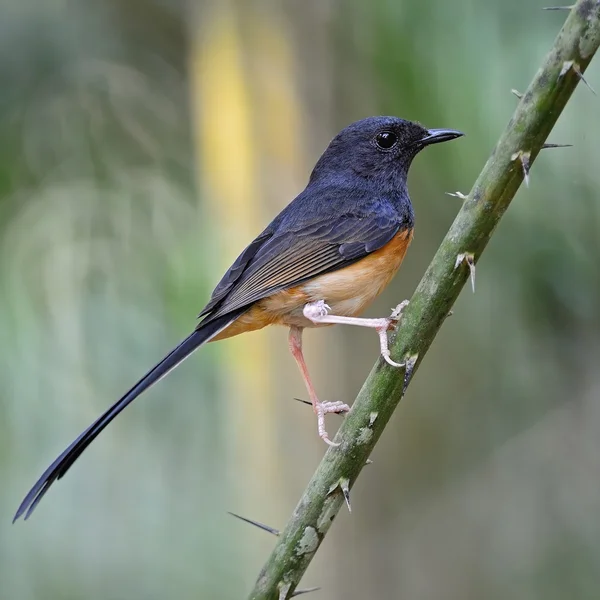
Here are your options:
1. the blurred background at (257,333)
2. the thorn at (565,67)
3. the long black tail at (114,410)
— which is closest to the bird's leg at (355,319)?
the long black tail at (114,410)

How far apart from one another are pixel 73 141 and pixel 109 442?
2233mm

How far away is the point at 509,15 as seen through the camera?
473 centimetres

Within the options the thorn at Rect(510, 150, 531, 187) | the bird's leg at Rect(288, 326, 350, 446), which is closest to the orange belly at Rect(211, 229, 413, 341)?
the bird's leg at Rect(288, 326, 350, 446)

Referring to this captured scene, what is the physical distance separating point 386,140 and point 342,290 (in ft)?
2.56

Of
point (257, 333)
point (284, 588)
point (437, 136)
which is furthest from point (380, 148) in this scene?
point (257, 333)

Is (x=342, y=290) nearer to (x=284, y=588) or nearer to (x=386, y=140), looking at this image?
(x=386, y=140)

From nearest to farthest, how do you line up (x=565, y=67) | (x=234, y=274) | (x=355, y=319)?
(x=565, y=67), (x=355, y=319), (x=234, y=274)

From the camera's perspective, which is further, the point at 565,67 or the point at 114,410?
the point at 114,410

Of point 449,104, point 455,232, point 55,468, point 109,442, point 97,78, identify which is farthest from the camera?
point 97,78

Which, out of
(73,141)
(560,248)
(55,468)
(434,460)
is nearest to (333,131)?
(560,248)

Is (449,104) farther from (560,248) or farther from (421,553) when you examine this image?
(421,553)

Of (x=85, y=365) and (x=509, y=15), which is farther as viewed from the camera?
(x=85, y=365)

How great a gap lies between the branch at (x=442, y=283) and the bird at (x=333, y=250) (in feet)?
2.73

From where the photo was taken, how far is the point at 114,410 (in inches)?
102
